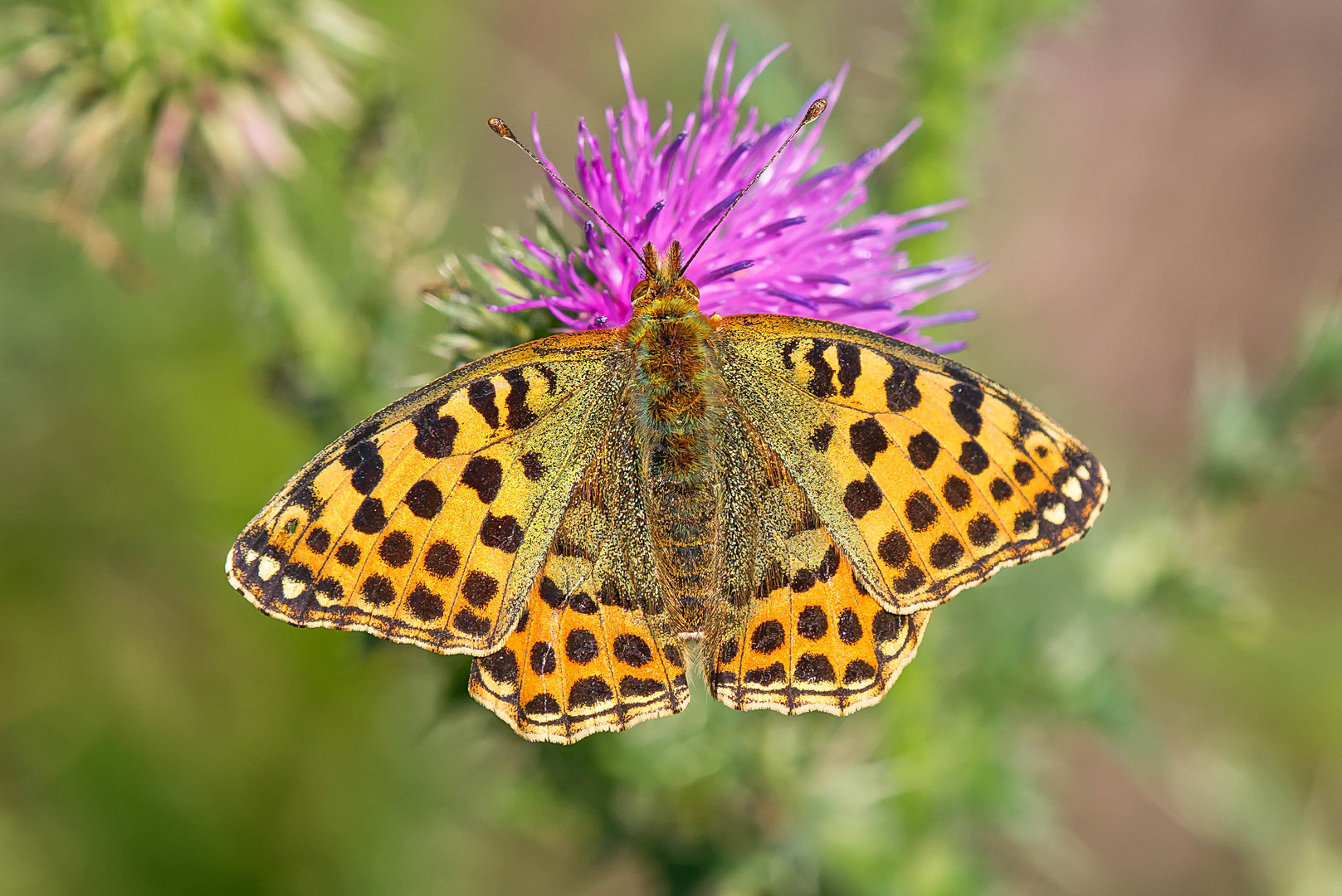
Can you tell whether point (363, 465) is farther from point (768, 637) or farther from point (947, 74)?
point (947, 74)

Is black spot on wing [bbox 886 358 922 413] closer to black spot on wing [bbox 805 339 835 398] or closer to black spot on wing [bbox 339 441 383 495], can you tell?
black spot on wing [bbox 805 339 835 398]

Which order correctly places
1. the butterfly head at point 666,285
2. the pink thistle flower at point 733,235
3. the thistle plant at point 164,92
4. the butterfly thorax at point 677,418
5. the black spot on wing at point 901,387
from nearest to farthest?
1. the black spot on wing at point 901,387
2. the butterfly thorax at point 677,418
3. the butterfly head at point 666,285
4. the pink thistle flower at point 733,235
5. the thistle plant at point 164,92

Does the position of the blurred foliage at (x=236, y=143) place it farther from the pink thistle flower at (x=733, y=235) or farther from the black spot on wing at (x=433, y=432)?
the black spot on wing at (x=433, y=432)

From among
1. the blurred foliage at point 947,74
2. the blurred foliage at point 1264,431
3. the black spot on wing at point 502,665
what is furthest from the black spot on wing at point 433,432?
the blurred foliage at point 1264,431

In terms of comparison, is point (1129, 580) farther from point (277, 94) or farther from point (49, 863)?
point (49, 863)

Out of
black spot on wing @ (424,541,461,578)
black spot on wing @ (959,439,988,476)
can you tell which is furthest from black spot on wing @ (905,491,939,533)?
black spot on wing @ (424,541,461,578)

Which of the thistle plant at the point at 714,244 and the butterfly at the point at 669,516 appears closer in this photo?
the butterfly at the point at 669,516

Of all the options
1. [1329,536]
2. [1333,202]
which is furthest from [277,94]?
[1333,202]
